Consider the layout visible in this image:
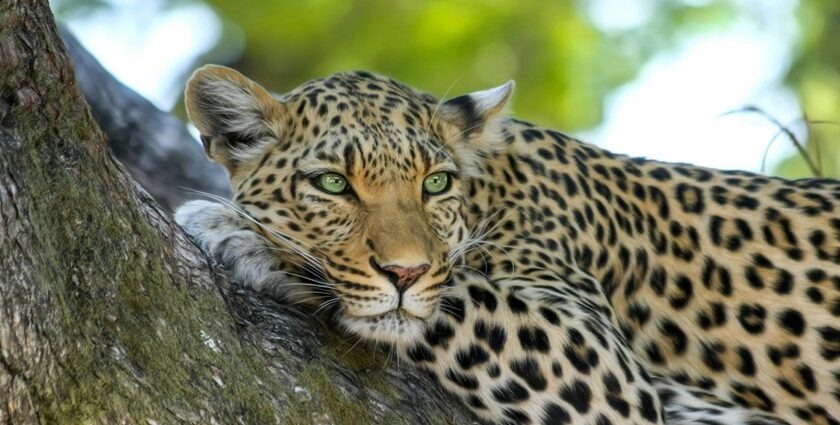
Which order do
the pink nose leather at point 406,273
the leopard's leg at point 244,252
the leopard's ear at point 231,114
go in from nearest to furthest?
the pink nose leather at point 406,273 → the leopard's leg at point 244,252 → the leopard's ear at point 231,114

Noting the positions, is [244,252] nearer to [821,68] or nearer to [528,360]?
[528,360]

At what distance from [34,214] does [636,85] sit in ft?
36.5

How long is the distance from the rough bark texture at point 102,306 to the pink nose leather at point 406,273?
1.66 feet

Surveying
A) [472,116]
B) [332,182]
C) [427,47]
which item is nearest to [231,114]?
[332,182]

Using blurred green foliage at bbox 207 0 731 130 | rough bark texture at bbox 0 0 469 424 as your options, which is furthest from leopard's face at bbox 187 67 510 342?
blurred green foliage at bbox 207 0 731 130

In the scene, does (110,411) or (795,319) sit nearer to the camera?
(110,411)

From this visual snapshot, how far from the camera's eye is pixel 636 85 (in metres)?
14.4

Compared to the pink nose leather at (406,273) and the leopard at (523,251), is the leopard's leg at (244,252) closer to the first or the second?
the leopard at (523,251)

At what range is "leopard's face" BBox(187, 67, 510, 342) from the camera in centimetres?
539

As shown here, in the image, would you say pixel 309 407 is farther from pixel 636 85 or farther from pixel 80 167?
pixel 636 85

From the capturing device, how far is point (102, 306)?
4.29 m

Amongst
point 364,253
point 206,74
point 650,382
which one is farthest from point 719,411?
point 206,74

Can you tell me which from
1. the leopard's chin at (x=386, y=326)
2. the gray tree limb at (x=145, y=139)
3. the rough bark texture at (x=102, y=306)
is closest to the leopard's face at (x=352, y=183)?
the leopard's chin at (x=386, y=326)

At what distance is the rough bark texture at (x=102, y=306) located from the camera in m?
3.92
